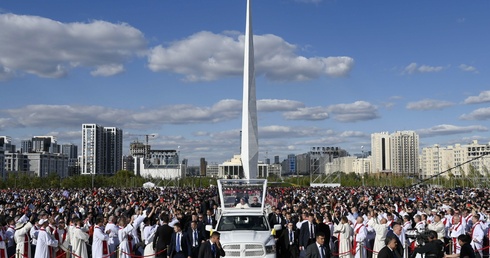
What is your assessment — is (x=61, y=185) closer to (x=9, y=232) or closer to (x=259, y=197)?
(x=259, y=197)

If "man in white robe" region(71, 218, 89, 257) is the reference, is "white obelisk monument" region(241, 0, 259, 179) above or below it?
above

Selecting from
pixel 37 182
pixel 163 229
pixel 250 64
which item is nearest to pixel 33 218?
pixel 163 229

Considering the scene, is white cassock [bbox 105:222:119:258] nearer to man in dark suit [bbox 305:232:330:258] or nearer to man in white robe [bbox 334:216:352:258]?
man in white robe [bbox 334:216:352:258]

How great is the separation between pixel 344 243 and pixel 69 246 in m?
8.02

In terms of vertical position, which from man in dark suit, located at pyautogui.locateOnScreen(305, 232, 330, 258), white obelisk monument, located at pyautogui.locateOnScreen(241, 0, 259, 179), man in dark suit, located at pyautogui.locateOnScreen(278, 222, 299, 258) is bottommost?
man in dark suit, located at pyautogui.locateOnScreen(278, 222, 299, 258)

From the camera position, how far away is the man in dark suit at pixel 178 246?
50.9 feet

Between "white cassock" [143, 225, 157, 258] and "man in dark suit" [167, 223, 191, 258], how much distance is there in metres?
1.76

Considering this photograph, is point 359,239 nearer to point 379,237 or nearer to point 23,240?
point 379,237

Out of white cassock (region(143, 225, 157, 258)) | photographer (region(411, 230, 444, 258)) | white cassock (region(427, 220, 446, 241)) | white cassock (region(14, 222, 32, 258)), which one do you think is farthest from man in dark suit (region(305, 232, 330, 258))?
white cassock (region(14, 222, 32, 258))

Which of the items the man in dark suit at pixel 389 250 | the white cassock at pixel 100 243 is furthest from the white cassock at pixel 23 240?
the man in dark suit at pixel 389 250

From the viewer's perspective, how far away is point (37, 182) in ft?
294

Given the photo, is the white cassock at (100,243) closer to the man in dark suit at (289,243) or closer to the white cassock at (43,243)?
the white cassock at (43,243)

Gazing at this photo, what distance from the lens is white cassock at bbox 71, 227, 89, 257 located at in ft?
52.9

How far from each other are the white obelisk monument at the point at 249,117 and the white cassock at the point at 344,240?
3012 centimetres
